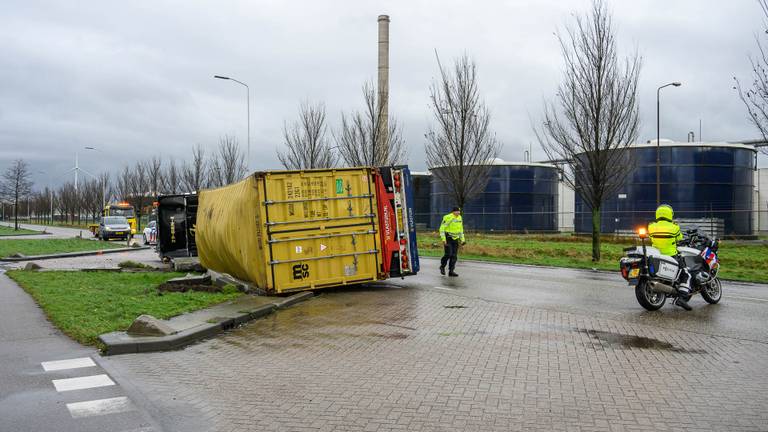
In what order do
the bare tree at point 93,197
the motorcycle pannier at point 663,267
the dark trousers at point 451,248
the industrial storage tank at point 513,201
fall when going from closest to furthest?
the motorcycle pannier at point 663,267, the dark trousers at point 451,248, the industrial storage tank at point 513,201, the bare tree at point 93,197

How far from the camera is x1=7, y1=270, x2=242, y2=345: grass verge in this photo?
359 inches

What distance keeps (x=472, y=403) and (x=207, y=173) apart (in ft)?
146

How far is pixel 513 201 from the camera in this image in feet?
150

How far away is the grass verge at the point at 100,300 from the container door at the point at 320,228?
1.32m

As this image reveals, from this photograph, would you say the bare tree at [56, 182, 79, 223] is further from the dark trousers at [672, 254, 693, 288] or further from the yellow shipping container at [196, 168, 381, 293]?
the dark trousers at [672, 254, 693, 288]

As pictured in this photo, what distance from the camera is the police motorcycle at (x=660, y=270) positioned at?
34.1ft

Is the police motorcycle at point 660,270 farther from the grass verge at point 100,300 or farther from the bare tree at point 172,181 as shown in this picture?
the bare tree at point 172,181

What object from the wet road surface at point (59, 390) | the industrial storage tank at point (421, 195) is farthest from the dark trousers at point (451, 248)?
the industrial storage tank at point (421, 195)

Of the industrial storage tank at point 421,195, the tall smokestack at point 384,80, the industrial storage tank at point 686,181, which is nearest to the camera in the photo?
the tall smokestack at point 384,80

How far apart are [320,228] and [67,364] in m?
6.15

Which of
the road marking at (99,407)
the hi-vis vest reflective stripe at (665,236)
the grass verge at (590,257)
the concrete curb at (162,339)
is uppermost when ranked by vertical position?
the hi-vis vest reflective stripe at (665,236)

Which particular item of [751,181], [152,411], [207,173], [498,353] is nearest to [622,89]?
[498,353]

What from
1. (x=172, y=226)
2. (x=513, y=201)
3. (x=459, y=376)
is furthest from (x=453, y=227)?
(x=513, y=201)

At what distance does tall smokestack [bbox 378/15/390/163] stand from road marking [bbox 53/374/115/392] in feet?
76.1
